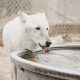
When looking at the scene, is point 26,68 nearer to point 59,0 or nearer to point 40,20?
point 40,20

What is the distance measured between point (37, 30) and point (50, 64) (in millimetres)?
1045

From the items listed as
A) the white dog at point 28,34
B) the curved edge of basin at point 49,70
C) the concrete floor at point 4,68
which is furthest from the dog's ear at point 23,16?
the concrete floor at point 4,68

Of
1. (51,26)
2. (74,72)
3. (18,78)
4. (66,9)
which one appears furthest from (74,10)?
(74,72)

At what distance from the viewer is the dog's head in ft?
14.1

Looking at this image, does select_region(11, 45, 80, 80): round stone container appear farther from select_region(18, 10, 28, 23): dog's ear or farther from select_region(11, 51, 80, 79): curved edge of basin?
select_region(18, 10, 28, 23): dog's ear

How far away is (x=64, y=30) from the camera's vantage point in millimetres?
11500

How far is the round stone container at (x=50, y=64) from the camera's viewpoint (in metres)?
2.61

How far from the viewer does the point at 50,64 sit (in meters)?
3.44

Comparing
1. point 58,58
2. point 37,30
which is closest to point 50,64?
point 58,58

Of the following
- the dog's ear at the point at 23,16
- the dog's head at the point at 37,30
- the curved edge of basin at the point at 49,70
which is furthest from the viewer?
the dog's ear at the point at 23,16

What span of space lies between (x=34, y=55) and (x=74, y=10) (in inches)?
294

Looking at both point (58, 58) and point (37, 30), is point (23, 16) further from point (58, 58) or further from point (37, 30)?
point (58, 58)

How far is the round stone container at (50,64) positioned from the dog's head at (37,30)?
0.16 m

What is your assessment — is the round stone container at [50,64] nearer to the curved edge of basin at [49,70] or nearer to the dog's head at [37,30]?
the curved edge of basin at [49,70]
